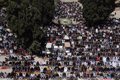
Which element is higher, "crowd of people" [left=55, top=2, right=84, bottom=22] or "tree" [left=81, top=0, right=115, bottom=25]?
"tree" [left=81, top=0, right=115, bottom=25]

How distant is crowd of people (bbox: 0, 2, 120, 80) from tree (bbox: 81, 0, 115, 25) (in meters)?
2.44

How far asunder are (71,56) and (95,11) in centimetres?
2826

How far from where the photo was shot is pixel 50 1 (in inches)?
3986

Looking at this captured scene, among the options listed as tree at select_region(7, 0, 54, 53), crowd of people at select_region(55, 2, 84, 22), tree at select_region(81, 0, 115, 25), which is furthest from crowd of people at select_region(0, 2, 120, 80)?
crowd of people at select_region(55, 2, 84, 22)

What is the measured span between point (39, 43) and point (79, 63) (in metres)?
8.43

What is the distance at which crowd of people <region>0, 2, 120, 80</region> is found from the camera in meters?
64.6

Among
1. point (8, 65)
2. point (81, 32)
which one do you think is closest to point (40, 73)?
point (8, 65)

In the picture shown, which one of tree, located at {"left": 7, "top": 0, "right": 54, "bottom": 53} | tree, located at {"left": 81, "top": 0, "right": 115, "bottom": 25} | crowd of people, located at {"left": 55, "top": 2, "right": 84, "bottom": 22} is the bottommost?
crowd of people, located at {"left": 55, "top": 2, "right": 84, "bottom": 22}

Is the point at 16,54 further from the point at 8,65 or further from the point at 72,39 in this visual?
the point at 72,39

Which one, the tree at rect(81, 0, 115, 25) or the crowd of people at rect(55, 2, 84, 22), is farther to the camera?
the crowd of people at rect(55, 2, 84, 22)

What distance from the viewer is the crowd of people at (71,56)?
64.6 metres

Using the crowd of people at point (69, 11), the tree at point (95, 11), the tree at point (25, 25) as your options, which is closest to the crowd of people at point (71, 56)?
the tree at point (25, 25)

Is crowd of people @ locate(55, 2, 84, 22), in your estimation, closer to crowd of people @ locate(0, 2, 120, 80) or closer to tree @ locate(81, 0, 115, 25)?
tree @ locate(81, 0, 115, 25)

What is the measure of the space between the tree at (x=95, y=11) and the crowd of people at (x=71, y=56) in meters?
2.44
